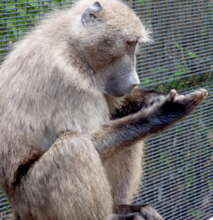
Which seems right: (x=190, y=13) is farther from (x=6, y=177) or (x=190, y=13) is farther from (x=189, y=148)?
(x=6, y=177)

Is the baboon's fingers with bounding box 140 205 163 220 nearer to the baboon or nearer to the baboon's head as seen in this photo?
the baboon

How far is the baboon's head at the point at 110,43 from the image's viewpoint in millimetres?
3555

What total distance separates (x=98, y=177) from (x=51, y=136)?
435 mm

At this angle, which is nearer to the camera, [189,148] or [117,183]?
[117,183]

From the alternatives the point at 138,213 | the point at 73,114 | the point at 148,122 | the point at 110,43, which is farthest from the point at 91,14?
the point at 138,213

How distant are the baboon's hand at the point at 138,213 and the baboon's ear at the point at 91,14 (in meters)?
1.37

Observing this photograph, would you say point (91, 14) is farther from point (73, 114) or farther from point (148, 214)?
point (148, 214)

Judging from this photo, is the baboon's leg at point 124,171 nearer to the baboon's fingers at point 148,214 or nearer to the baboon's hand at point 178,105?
the baboon's fingers at point 148,214

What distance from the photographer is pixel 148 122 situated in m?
3.48

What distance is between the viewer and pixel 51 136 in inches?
137

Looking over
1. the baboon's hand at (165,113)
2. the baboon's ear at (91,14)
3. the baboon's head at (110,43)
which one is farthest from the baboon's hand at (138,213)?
the baboon's ear at (91,14)

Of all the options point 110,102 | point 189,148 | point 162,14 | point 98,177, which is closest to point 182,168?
point 189,148

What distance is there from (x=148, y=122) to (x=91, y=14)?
32.9 inches

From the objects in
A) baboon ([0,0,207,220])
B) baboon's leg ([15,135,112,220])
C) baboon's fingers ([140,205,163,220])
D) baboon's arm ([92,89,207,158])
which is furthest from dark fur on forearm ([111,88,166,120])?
baboon's fingers ([140,205,163,220])
